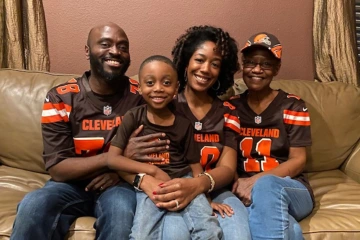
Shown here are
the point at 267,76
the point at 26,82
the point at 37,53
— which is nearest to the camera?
the point at 267,76

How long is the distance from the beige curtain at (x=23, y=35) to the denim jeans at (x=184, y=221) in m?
1.26

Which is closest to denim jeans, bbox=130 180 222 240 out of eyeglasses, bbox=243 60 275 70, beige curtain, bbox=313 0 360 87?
eyeglasses, bbox=243 60 275 70

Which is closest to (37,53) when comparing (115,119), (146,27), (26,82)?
(26,82)

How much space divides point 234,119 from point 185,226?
0.58 meters

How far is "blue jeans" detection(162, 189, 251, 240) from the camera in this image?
1538 millimetres

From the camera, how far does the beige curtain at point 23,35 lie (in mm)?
2361

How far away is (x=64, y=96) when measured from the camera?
1.84m

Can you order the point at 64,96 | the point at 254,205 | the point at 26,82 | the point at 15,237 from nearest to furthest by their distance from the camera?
the point at 15,237 < the point at 254,205 < the point at 64,96 < the point at 26,82

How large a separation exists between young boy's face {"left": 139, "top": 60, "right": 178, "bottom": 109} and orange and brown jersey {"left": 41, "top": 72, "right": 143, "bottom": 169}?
0.23 m

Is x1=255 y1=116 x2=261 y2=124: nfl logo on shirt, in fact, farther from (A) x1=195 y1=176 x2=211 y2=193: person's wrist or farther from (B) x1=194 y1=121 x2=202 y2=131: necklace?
(A) x1=195 y1=176 x2=211 y2=193: person's wrist

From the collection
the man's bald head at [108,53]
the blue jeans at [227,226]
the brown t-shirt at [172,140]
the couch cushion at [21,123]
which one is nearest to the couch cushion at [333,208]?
the blue jeans at [227,226]

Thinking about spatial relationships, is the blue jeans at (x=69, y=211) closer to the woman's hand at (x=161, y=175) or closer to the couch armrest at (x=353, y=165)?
the woman's hand at (x=161, y=175)

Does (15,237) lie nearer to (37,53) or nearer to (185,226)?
(185,226)

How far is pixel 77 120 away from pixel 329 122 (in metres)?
1.37
